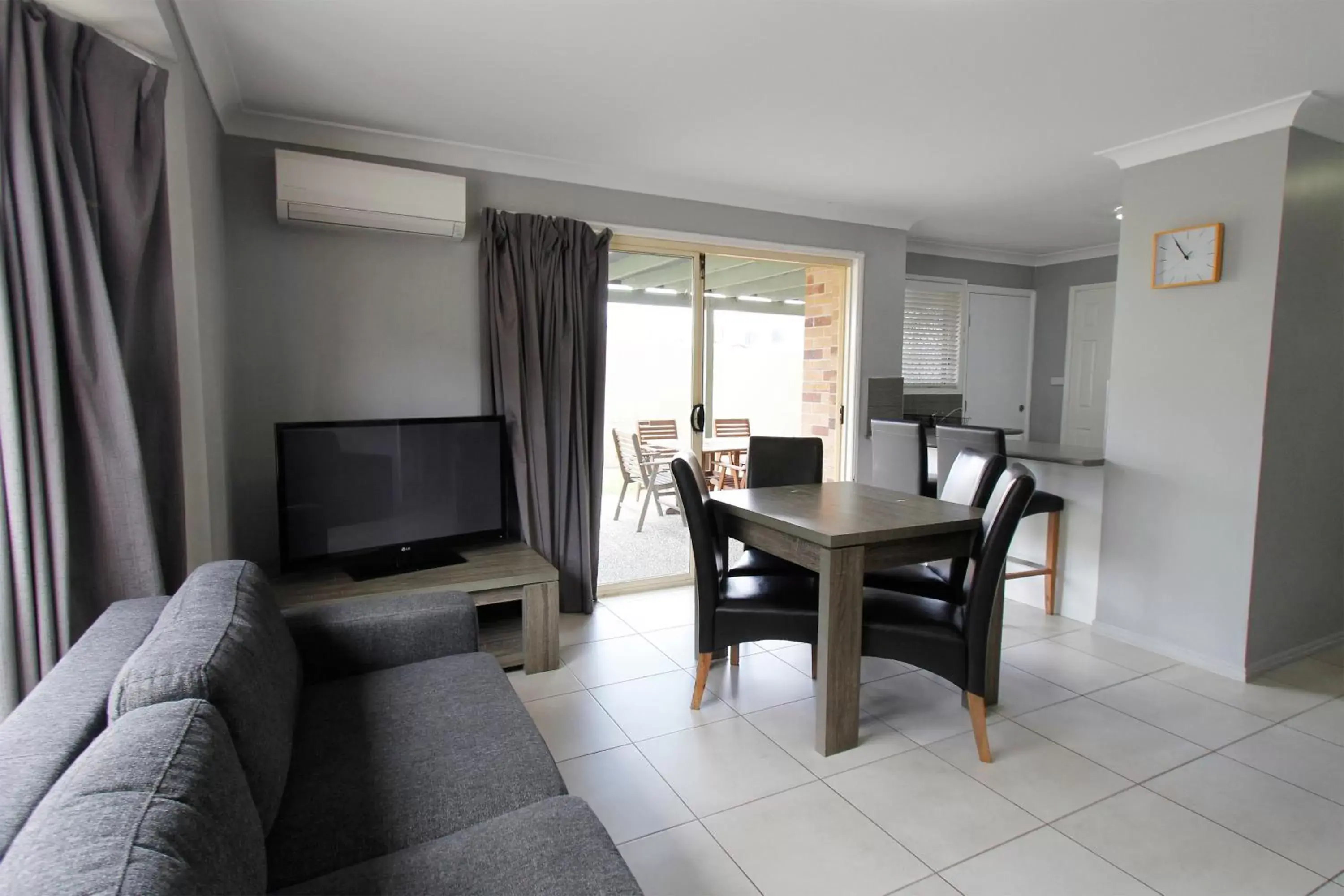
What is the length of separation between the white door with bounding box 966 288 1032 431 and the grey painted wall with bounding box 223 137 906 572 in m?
3.63

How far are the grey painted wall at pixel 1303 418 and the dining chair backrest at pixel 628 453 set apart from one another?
2947mm

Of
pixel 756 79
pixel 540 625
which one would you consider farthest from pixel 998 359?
pixel 540 625

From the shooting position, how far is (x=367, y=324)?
3291 mm

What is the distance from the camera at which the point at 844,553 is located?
7.58 ft

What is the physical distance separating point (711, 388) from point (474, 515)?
172 cm

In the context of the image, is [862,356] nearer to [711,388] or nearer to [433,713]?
[711,388]

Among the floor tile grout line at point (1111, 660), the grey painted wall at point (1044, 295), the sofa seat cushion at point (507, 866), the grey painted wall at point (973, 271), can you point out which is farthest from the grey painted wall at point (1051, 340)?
the sofa seat cushion at point (507, 866)

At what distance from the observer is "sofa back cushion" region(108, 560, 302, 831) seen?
1219 mm

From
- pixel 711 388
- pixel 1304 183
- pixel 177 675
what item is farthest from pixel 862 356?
pixel 177 675

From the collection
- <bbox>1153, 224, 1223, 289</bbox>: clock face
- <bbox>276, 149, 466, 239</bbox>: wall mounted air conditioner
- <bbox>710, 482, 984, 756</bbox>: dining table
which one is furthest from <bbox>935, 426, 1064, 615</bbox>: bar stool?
<bbox>276, 149, 466, 239</bbox>: wall mounted air conditioner

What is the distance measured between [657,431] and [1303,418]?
3.07 metres

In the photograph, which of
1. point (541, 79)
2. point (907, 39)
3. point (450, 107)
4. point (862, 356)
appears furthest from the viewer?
point (862, 356)

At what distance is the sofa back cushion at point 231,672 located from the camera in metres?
1.22

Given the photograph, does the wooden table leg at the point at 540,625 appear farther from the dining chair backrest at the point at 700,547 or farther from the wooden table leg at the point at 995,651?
the wooden table leg at the point at 995,651
